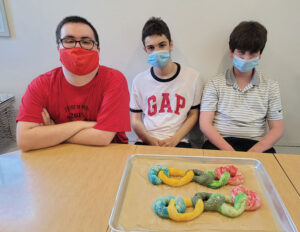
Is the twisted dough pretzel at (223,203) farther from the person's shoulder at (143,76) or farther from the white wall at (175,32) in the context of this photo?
the white wall at (175,32)

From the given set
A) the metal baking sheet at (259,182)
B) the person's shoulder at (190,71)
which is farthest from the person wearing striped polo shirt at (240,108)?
the metal baking sheet at (259,182)

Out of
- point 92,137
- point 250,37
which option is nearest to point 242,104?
point 250,37

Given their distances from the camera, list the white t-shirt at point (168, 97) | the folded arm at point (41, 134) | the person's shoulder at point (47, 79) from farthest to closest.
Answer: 1. the white t-shirt at point (168, 97)
2. the person's shoulder at point (47, 79)
3. the folded arm at point (41, 134)

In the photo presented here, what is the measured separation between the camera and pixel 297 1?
52.2 inches

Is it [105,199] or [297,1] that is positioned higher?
[297,1]

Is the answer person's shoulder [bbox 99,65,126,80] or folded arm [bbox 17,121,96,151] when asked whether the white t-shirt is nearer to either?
person's shoulder [bbox 99,65,126,80]

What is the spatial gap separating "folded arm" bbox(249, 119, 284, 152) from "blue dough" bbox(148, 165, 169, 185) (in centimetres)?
69

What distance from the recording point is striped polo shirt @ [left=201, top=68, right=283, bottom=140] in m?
1.31

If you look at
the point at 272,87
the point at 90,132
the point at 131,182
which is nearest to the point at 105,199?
the point at 131,182

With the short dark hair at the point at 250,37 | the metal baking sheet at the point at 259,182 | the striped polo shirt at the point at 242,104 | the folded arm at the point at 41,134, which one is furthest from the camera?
the striped polo shirt at the point at 242,104

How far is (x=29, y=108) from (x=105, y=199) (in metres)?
0.57

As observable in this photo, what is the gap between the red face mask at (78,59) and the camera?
3.24 feet

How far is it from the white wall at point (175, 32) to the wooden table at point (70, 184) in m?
0.79

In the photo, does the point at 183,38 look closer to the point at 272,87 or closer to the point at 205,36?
the point at 205,36
